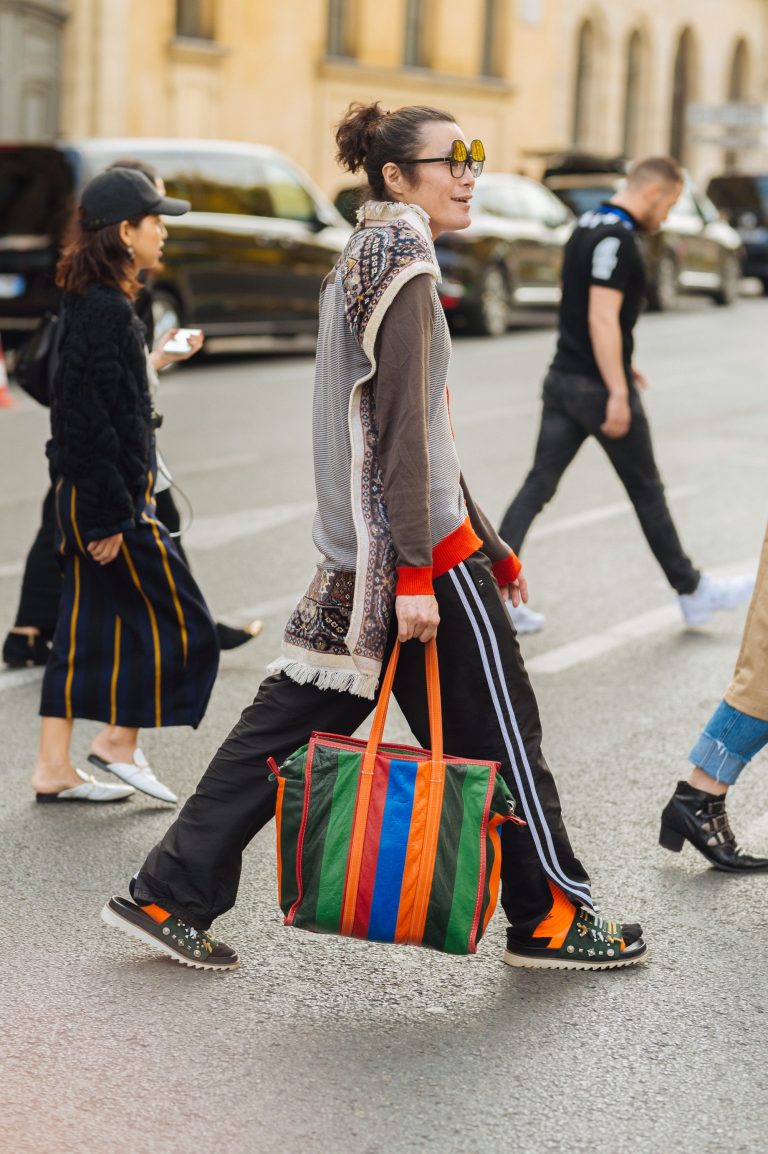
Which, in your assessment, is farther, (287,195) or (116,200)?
(287,195)

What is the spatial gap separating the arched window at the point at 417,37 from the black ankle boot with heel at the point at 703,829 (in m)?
29.2

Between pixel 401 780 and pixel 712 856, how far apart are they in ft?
4.24

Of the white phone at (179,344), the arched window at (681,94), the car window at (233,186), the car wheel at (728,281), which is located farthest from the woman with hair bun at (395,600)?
the arched window at (681,94)

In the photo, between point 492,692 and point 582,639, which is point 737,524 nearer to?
point 582,639

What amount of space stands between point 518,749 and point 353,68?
27563 millimetres

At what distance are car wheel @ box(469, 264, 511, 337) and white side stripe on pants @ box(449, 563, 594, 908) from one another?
16416 millimetres

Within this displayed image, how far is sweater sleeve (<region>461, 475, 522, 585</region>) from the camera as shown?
3914 mm

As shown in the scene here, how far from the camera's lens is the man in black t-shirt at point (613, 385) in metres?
6.98

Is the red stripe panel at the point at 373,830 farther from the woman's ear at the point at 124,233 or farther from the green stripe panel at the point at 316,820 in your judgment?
the woman's ear at the point at 124,233

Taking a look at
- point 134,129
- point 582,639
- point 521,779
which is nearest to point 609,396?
point 582,639

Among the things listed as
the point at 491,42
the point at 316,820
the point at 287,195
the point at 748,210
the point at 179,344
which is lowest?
the point at 316,820

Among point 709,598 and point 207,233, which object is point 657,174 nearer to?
point 709,598

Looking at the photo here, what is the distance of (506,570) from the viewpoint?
13.1 feet

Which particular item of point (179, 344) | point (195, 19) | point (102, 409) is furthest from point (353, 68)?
point (102, 409)
